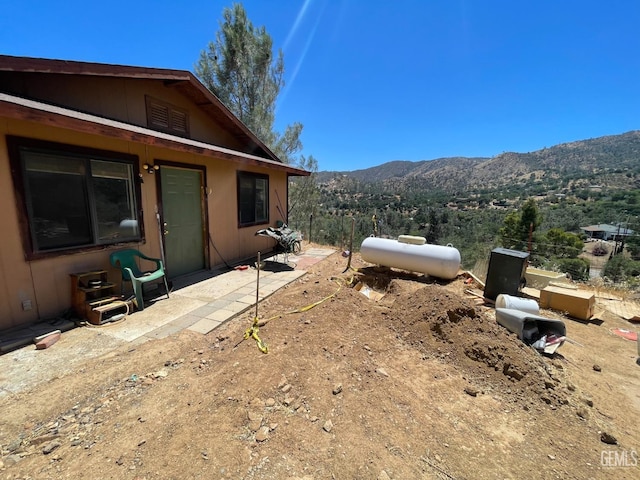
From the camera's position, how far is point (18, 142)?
310 centimetres

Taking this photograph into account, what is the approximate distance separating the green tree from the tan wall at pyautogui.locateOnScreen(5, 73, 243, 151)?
6451 millimetres

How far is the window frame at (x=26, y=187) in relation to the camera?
311 cm

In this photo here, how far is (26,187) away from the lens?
10.5 ft

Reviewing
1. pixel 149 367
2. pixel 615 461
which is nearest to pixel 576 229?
pixel 615 461

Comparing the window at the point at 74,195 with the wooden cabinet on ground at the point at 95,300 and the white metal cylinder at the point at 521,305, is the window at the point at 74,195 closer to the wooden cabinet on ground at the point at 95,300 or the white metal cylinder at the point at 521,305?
the wooden cabinet on ground at the point at 95,300

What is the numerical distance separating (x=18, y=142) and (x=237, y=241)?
13.9 feet

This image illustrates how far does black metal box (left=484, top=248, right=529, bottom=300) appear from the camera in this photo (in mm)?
4973

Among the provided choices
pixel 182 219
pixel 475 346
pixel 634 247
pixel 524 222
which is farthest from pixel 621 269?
pixel 182 219

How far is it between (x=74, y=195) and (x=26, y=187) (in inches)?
19.4

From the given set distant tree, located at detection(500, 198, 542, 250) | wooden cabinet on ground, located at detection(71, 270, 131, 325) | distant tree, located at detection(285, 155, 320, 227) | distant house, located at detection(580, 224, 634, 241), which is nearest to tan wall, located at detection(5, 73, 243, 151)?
wooden cabinet on ground, located at detection(71, 270, 131, 325)

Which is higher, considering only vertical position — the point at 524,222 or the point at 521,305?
the point at 521,305

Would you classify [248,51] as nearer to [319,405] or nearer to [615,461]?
[319,405]

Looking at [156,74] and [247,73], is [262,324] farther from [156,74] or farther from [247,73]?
[247,73]

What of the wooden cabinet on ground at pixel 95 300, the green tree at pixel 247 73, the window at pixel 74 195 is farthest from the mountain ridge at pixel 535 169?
the wooden cabinet on ground at pixel 95 300
